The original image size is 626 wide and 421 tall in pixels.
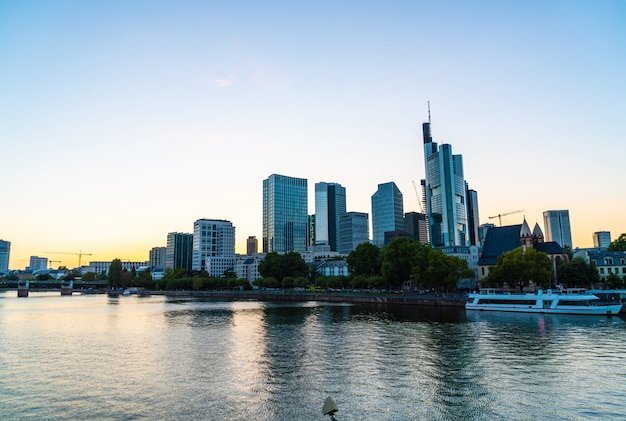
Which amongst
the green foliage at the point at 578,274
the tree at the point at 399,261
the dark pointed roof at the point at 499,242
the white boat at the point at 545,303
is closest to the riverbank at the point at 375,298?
the tree at the point at 399,261

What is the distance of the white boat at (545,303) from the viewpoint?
3412 inches

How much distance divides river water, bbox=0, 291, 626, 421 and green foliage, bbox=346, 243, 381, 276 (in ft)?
324

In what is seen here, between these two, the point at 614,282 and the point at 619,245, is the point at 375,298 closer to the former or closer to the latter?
the point at 614,282

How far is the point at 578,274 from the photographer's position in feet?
426

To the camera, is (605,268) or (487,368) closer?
(487,368)

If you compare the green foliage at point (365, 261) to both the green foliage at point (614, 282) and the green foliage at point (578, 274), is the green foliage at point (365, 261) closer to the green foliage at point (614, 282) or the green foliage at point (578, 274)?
the green foliage at point (578, 274)

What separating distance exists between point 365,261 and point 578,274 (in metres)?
70.0

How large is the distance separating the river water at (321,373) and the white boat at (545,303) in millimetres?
16553

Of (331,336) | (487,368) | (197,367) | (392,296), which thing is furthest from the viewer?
(392,296)

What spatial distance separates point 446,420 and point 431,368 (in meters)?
13.9

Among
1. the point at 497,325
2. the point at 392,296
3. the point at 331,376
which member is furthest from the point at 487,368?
the point at 392,296

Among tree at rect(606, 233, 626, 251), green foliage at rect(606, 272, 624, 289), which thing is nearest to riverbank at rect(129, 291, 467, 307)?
green foliage at rect(606, 272, 624, 289)

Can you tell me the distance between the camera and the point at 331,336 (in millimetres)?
63750

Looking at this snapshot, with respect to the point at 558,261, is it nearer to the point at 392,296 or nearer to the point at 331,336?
the point at 392,296
